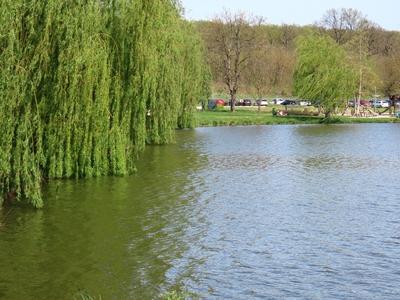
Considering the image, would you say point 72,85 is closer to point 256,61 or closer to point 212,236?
point 212,236

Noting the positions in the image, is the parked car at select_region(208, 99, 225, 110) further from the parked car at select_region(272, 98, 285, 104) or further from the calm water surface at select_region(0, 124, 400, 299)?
the calm water surface at select_region(0, 124, 400, 299)

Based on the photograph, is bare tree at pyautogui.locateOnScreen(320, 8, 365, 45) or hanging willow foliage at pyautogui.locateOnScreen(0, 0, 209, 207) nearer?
hanging willow foliage at pyautogui.locateOnScreen(0, 0, 209, 207)

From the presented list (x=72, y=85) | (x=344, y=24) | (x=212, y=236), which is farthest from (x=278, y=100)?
(x=212, y=236)

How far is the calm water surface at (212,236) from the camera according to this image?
12148 mm

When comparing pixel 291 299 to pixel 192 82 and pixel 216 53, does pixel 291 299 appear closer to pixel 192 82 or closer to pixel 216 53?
pixel 192 82

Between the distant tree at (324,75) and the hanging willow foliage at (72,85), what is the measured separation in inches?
1592

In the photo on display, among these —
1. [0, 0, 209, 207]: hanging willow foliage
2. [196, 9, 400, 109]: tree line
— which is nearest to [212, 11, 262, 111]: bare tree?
[196, 9, 400, 109]: tree line

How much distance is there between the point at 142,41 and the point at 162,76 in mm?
9675

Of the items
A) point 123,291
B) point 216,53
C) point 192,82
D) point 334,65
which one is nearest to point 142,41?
point 123,291

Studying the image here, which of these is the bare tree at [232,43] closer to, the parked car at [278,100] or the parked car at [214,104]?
the parked car at [214,104]

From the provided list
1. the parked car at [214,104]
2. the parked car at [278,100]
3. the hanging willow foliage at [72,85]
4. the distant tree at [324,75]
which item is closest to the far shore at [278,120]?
the distant tree at [324,75]

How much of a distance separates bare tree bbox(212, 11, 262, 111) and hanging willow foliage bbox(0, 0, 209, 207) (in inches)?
1981

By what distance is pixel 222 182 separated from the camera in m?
24.8

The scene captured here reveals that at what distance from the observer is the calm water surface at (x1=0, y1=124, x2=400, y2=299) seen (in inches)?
478
